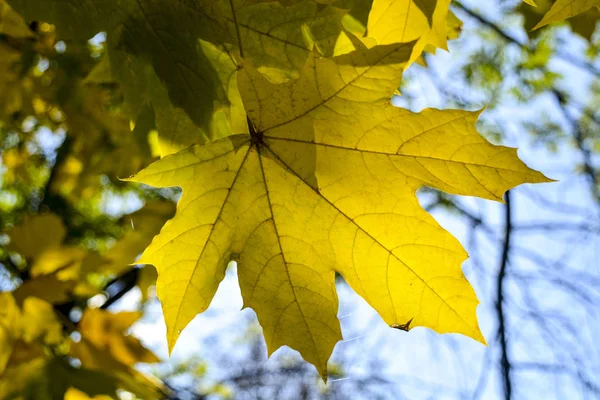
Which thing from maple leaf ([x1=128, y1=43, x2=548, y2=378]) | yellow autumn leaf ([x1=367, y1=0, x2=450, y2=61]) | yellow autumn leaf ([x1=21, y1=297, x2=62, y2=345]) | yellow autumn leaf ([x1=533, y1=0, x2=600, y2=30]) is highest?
yellow autumn leaf ([x1=533, y1=0, x2=600, y2=30])

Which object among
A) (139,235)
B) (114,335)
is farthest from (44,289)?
(139,235)

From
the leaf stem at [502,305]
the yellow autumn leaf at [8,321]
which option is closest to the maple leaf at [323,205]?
the yellow autumn leaf at [8,321]

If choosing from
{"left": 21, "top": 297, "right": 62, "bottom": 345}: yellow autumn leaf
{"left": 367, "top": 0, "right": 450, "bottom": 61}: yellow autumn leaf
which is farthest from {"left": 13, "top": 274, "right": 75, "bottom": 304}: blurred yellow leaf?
{"left": 367, "top": 0, "right": 450, "bottom": 61}: yellow autumn leaf

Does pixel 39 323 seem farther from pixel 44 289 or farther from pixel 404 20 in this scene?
pixel 404 20

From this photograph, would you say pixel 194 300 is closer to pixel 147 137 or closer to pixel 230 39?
pixel 230 39

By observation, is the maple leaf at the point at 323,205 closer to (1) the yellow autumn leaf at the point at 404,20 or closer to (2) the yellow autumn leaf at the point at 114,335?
(1) the yellow autumn leaf at the point at 404,20

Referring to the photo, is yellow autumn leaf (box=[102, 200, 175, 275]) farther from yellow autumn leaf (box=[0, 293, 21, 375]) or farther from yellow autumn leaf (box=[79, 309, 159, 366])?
yellow autumn leaf (box=[0, 293, 21, 375])

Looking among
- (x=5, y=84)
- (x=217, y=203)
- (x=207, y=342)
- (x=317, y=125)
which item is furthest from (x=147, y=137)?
(x=207, y=342)
